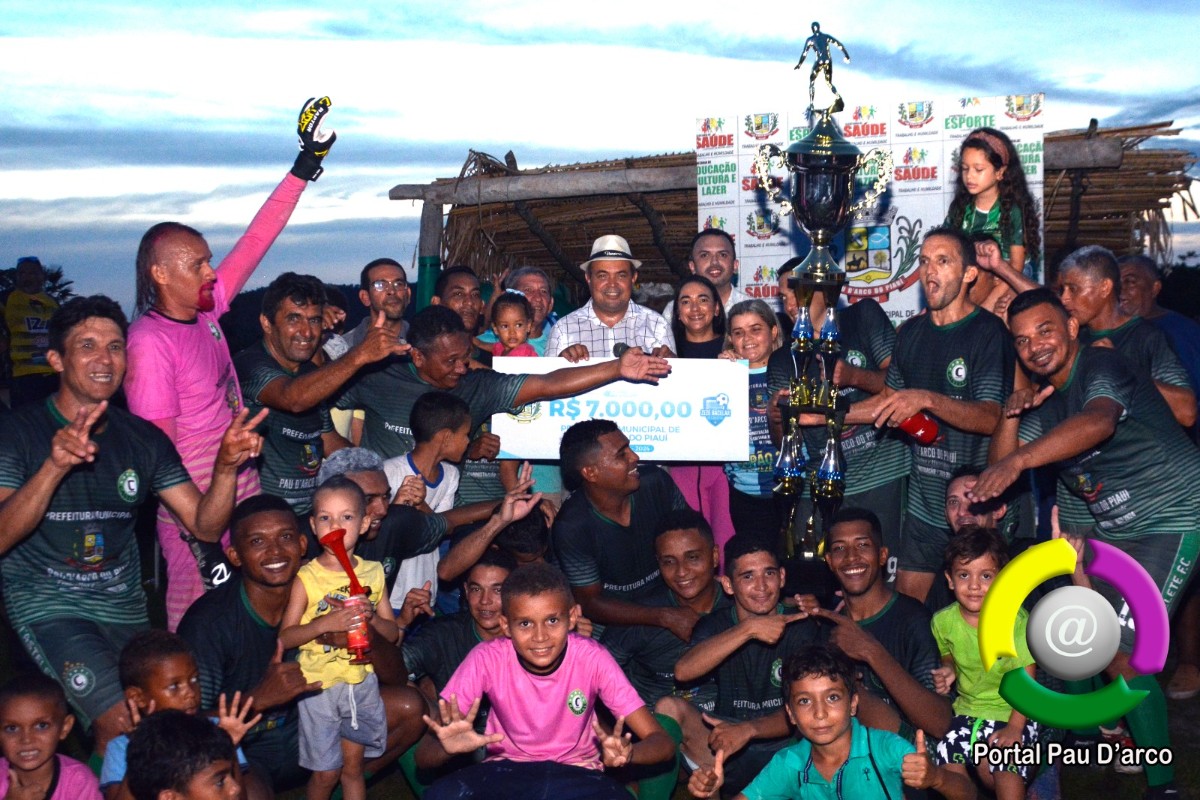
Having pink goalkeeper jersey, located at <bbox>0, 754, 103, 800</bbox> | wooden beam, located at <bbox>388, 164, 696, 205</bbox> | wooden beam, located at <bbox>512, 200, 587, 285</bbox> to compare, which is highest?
wooden beam, located at <bbox>388, 164, 696, 205</bbox>

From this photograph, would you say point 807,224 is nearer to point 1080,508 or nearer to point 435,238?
point 1080,508

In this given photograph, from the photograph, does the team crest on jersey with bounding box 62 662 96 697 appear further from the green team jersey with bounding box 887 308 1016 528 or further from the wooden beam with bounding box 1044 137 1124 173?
the wooden beam with bounding box 1044 137 1124 173

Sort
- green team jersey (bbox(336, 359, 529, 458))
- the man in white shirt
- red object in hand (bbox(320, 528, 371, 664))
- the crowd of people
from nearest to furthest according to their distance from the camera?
the crowd of people → red object in hand (bbox(320, 528, 371, 664)) → green team jersey (bbox(336, 359, 529, 458)) → the man in white shirt

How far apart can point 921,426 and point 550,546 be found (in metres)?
1.89

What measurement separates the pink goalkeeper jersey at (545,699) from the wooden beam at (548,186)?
18.6 ft

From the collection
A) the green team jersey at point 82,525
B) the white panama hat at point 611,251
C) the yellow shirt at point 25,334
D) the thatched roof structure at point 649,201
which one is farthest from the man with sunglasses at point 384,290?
the yellow shirt at point 25,334

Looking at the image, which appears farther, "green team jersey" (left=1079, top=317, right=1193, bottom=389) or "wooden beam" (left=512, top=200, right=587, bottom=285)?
"wooden beam" (left=512, top=200, right=587, bottom=285)

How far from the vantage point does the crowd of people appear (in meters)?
4.56

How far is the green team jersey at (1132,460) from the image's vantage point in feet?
17.0

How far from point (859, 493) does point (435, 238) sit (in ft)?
16.5

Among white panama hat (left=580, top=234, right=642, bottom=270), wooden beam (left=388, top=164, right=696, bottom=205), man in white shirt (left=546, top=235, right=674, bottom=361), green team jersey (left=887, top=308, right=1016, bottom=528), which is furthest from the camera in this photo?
wooden beam (left=388, top=164, right=696, bottom=205)

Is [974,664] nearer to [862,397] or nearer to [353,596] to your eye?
[862,397]

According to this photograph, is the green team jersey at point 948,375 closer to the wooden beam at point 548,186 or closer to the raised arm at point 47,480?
the raised arm at point 47,480

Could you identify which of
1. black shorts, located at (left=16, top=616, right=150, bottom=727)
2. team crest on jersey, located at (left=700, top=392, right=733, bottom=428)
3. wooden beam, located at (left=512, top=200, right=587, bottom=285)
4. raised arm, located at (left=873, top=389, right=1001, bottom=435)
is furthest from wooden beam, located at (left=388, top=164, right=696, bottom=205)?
black shorts, located at (left=16, top=616, right=150, bottom=727)
